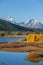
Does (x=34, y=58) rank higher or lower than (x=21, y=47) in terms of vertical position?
lower

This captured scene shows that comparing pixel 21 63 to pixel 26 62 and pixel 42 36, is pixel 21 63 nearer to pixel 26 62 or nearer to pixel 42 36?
pixel 26 62

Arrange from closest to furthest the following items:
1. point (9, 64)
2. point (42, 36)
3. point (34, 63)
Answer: point (9, 64)
point (34, 63)
point (42, 36)

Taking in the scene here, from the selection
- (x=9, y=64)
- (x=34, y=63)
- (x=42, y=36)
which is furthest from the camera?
(x=42, y=36)

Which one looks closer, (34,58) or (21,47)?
(34,58)

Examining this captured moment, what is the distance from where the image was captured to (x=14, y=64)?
37.8 meters

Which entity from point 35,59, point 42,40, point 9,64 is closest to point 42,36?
point 42,40

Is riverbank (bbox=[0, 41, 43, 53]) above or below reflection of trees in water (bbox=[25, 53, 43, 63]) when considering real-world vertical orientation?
above

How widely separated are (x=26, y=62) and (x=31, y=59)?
8.19 feet

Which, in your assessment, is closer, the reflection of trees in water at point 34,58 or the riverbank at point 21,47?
the reflection of trees in water at point 34,58

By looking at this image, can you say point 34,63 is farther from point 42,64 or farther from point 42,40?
point 42,40

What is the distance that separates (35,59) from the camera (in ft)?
139

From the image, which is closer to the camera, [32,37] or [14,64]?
[14,64]

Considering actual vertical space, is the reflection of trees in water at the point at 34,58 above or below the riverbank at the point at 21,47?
below

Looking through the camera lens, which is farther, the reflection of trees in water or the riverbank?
the riverbank
